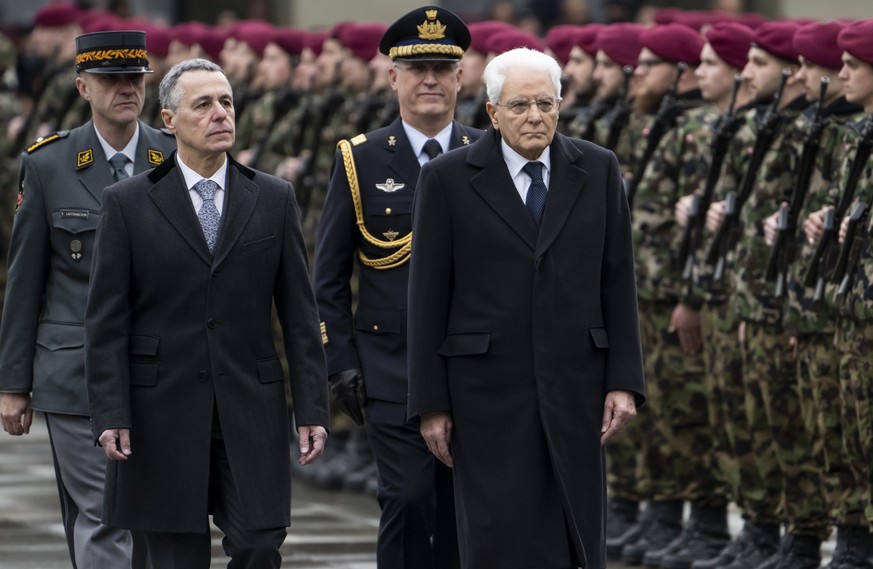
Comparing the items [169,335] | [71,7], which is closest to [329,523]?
[169,335]

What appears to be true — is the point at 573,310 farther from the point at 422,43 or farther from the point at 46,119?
Result: the point at 46,119

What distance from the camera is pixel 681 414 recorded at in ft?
33.7

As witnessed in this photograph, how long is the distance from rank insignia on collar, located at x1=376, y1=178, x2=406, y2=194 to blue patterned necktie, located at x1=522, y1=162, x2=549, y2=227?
1315 mm

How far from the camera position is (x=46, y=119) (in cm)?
1667

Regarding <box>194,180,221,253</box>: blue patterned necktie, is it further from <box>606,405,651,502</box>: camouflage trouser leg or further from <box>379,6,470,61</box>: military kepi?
<box>606,405,651,502</box>: camouflage trouser leg

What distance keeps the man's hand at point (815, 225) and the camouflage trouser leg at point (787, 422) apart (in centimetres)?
61

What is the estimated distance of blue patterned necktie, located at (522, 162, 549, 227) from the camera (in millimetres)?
6895

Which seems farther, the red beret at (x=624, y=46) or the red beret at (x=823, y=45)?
the red beret at (x=624, y=46)

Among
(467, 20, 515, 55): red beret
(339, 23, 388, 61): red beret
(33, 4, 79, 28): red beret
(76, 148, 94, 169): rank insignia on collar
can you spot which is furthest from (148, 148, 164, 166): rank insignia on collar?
(33, 4, 79, 28): red beret

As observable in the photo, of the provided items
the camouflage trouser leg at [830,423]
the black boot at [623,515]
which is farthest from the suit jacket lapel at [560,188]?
the black boot at [623,515]

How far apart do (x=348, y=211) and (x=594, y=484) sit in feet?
5.85

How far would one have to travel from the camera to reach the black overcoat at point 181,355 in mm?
6805

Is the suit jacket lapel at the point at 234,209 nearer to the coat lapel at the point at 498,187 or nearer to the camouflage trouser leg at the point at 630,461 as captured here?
the coat lapel at the point at 498,187

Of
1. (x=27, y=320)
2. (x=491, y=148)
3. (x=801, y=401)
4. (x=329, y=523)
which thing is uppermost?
(x=491, y=148)
